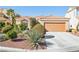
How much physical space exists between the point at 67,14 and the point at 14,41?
40.1 inches

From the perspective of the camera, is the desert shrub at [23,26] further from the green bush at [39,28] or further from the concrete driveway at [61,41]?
the concrete driveway at [61,41]

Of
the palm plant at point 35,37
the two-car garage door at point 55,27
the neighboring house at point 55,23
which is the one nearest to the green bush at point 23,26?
the palm plant at point 35,37

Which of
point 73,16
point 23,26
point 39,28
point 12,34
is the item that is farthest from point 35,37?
point 73,16

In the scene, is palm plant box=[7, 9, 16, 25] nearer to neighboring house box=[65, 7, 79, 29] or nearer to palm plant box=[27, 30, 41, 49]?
palm plant box=[27, 30, 41, 49]

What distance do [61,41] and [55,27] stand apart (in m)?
0.28

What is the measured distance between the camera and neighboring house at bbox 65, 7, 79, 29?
317 centimetres

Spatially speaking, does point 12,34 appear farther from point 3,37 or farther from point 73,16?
point 73,16

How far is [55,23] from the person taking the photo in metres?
3.28

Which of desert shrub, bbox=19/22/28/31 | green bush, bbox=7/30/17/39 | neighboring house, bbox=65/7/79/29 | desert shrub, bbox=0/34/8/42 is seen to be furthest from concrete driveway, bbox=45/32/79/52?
desert shrub, bbox=0/34/8/42

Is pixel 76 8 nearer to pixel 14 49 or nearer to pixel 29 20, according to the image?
pixel 29 20

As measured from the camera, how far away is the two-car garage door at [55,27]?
324 cm
